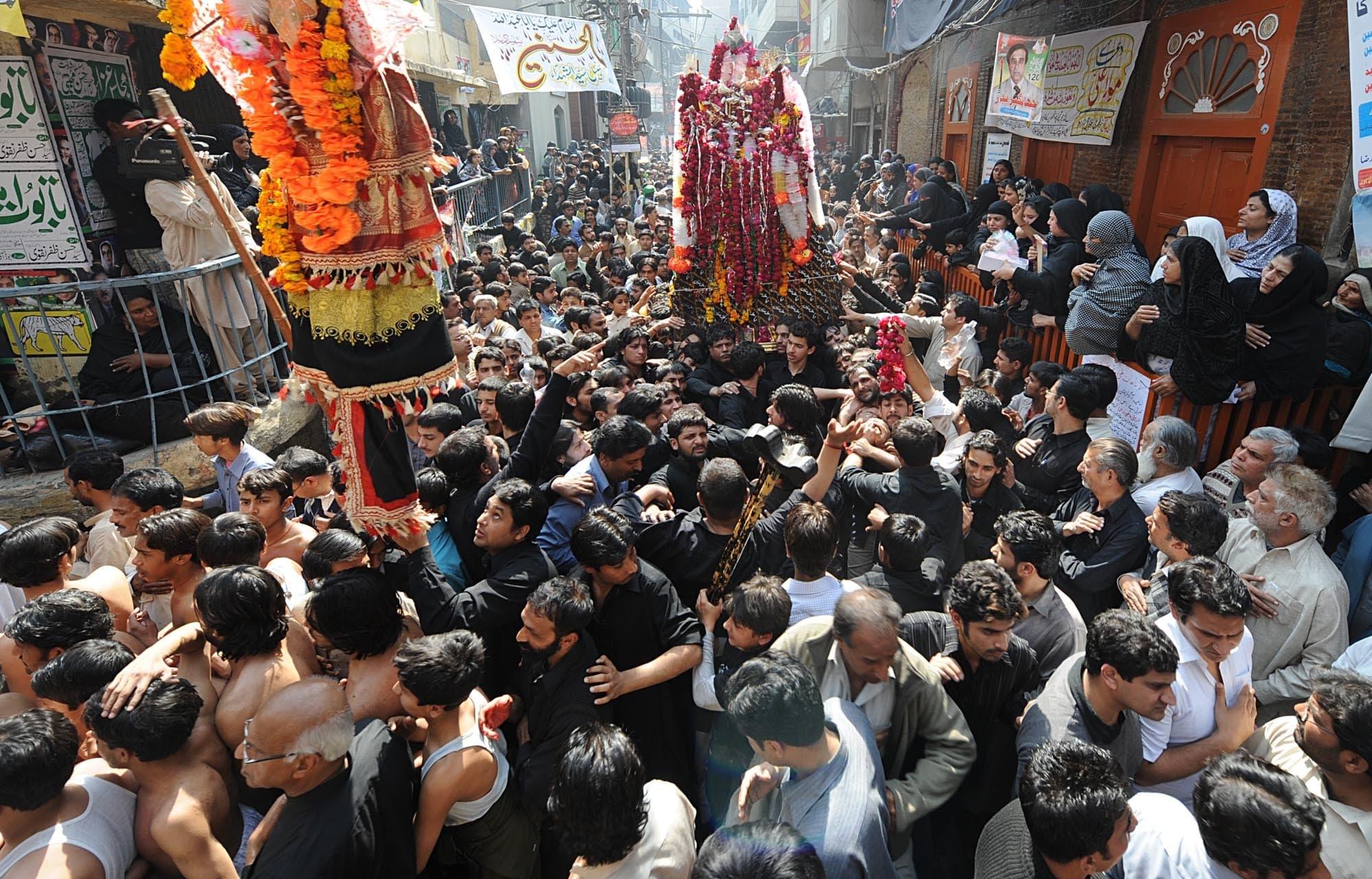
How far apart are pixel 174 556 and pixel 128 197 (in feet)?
14.4

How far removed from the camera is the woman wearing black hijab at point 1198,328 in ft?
14.0

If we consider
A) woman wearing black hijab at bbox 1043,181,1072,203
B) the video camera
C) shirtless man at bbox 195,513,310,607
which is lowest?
shirtless man at bbox 195,513,310,607

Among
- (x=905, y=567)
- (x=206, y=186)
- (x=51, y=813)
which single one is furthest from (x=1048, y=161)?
(x=51, y=813)

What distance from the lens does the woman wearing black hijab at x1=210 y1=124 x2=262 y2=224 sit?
243 inches

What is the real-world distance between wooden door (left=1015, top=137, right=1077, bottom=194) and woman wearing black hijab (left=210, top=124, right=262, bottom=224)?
361 inches

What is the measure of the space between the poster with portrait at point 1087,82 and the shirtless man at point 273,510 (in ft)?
28.3

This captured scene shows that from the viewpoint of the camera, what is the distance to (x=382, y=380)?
2432 millimetres

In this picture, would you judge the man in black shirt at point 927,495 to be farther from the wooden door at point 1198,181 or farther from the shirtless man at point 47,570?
the wooden door at point 1198,181

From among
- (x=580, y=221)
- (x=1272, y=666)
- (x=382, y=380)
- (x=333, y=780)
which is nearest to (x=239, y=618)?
(x=333, y=780)

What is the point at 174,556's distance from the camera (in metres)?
3.00

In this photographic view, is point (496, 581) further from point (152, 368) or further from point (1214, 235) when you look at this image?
point (1214, 235)

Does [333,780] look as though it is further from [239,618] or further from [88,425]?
[88,425]

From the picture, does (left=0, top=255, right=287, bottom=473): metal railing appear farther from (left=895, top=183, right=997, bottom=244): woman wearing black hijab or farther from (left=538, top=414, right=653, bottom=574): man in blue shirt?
(left=895, top=183, right=997, bottom=244): woman wearing black hijab

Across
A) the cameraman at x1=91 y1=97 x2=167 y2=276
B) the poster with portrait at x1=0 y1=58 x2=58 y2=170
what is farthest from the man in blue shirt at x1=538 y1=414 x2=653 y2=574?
the poster with portrait at x1=0 y1=58 x2=58 y2=170
